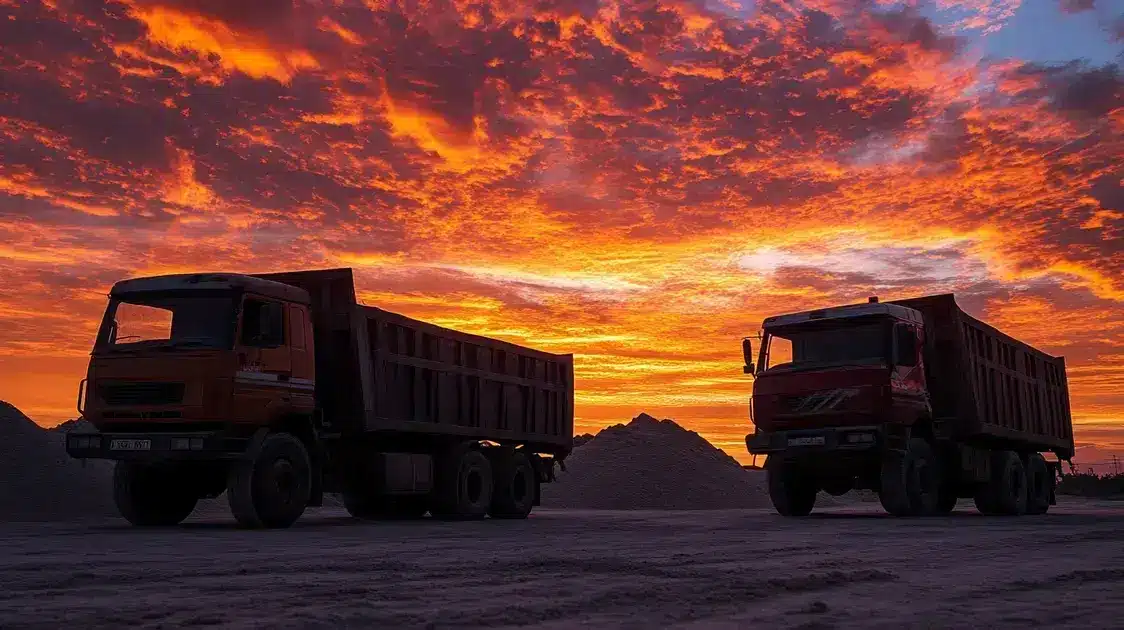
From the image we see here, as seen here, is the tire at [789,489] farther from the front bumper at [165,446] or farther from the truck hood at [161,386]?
the truck hood at [161,386]

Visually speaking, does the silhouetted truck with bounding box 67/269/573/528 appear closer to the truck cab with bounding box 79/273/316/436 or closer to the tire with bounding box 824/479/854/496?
the truck cab with bounding box 79/273/316/436

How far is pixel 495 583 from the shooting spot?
25.5 ft

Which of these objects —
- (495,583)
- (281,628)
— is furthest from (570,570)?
(281,628)

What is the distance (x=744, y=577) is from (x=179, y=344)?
873 cm

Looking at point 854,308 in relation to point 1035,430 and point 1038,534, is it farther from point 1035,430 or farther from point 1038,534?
point 1035,430

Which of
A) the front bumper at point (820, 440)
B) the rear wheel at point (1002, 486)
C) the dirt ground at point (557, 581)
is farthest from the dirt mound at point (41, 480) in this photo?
the rear wheel at point (1002, 486)

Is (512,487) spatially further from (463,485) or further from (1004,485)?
(1004,485)

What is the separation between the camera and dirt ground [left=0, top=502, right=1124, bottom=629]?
240 inches

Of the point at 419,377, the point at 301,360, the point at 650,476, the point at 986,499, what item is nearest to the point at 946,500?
the point at 986,499

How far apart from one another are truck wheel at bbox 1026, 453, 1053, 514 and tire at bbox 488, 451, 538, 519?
11.2m

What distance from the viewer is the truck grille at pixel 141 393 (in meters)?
14.1

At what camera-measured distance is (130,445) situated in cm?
1422

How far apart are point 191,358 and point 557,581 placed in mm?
7799

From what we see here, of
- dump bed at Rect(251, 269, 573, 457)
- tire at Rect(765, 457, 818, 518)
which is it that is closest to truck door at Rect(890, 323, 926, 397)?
tire at Rect(765, 457, 818, 518)
